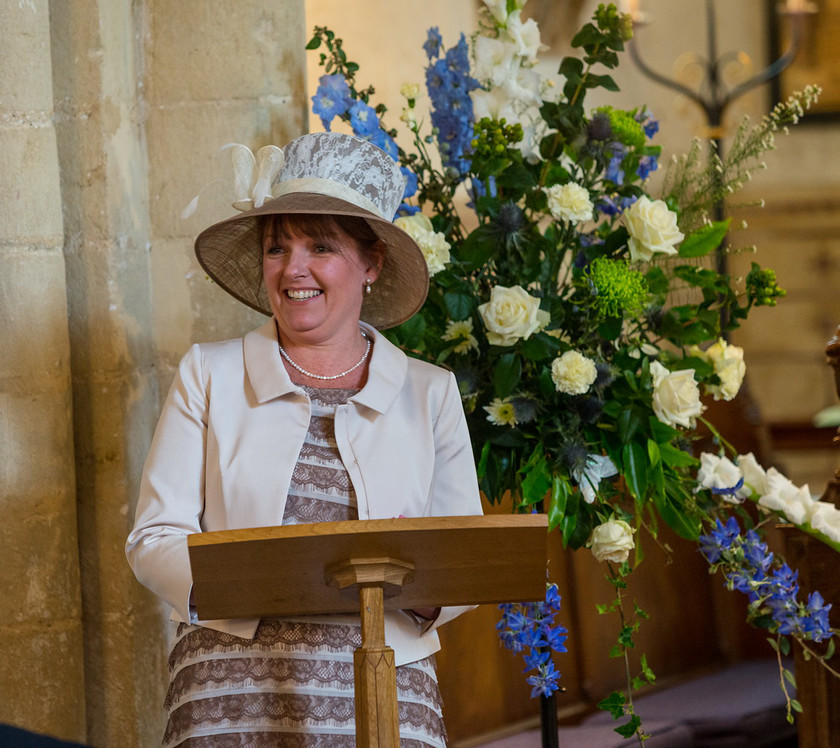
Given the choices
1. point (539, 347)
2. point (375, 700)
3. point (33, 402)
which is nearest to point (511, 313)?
point (539, 347)

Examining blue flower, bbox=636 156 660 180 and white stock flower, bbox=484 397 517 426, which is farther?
blue flower, bbox=636 156 660 180

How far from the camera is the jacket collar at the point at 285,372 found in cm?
189

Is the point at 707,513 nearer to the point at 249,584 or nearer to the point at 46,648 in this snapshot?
the point at 249,584

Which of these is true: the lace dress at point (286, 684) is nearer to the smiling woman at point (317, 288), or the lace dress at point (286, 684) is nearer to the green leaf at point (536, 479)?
the smiling woman at point (317, 288)

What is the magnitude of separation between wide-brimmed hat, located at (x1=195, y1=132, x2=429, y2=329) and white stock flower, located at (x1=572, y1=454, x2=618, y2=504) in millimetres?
453

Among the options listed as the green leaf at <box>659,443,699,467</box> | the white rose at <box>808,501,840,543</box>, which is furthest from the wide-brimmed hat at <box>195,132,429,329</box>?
the white rose at <box>808,501,840,543</box>

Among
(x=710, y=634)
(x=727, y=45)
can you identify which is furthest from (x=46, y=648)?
(x=727, y=45)

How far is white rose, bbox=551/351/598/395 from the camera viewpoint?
82.7 inches

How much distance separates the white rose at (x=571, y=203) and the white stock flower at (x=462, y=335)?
285mm

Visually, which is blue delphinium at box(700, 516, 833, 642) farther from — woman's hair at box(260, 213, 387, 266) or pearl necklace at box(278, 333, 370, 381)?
woman's hair at box(260, 213, 387, 266)

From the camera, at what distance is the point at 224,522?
183 centimetres

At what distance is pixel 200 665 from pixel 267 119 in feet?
4.25

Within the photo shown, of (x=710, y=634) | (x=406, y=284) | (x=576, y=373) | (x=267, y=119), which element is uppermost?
(x=267, y=119)

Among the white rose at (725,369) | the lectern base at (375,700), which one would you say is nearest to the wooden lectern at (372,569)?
the lectern base at (375,700)
